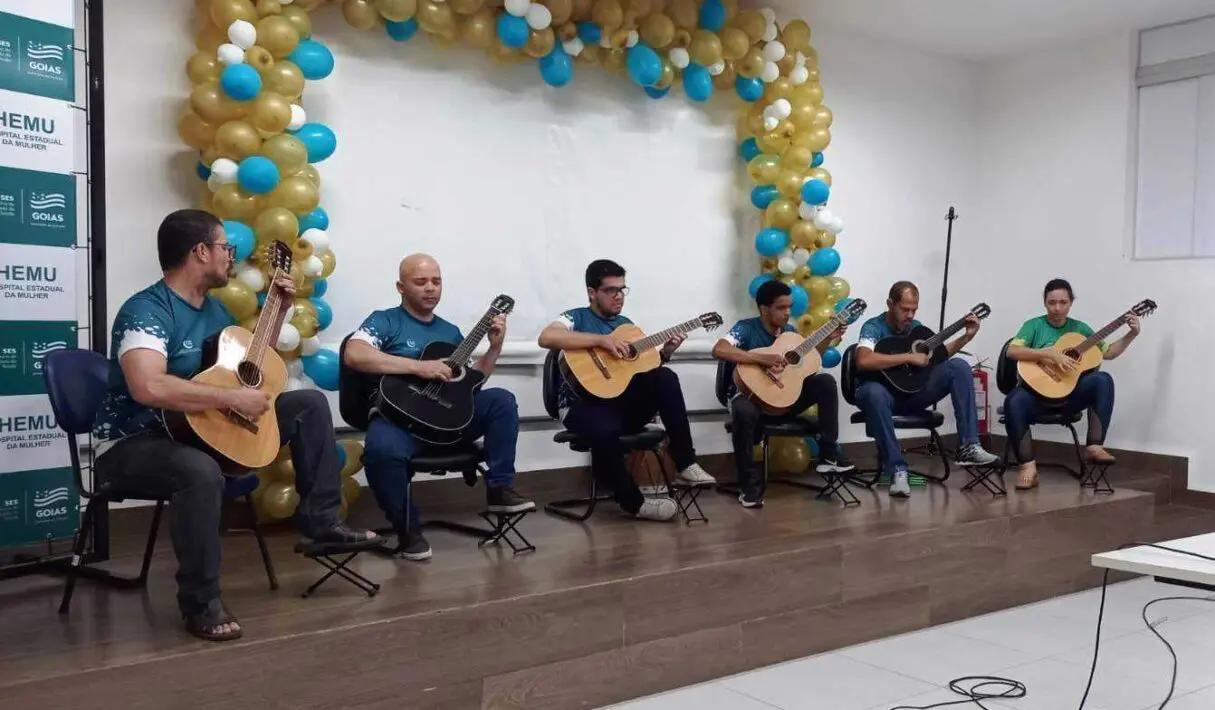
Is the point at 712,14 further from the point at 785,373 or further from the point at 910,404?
the point at 910,404

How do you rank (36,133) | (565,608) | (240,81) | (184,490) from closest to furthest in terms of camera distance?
1. (184,490)
2. (565,608)
3. (36,133)
4. (240,81)

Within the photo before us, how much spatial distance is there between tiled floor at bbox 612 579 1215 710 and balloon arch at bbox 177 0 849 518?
174cm

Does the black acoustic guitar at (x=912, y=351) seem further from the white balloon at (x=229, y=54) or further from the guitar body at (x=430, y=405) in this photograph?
the white balloon at (x=229, y=54)

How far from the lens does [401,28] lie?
4465 mm

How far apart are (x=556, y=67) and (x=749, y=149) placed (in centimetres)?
135

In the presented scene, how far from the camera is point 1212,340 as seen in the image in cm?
581

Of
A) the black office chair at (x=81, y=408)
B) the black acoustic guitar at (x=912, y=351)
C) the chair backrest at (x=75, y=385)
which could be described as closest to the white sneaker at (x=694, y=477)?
the black acoustic guitar at (x=912, y=351)

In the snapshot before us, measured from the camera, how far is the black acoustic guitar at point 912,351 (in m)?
5.09

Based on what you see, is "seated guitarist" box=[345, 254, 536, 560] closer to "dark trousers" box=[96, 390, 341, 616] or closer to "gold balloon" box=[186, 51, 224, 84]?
"dark trousers" box=[96, 390, 341, 616]

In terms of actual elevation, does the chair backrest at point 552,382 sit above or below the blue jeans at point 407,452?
above

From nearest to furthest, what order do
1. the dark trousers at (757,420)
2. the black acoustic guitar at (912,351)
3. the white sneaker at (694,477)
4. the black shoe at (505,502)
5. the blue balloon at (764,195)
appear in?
the black shoe at (505,502) → the white sneaker at (694,477) → the dark trousers at (757,420) → the black acoustic guitar at (912,351) → the blue balloon at (764,195)

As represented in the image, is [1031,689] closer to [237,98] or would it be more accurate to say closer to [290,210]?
[290,210]

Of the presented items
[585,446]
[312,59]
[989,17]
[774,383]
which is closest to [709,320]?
[774,383]

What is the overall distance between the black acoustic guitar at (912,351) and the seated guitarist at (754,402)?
304 mm
